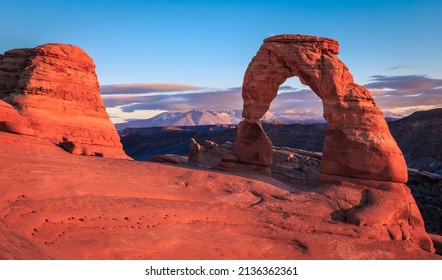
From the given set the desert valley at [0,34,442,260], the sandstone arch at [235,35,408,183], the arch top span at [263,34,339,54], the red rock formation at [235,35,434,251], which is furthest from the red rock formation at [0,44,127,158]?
the arch top span at [263,34,339,54]

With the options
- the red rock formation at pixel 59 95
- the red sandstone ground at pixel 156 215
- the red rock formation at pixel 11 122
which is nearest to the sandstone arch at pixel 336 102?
the red sandstone ground at pixel 156 215

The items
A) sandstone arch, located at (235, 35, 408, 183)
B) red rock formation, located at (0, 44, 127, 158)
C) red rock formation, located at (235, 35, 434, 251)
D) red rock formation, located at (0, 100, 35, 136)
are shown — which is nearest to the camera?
red rock formation, located at (235, 35, 434, 251)

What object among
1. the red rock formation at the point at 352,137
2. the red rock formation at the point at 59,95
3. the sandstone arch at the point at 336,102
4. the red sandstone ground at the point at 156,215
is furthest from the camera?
the red rock formation at the point at 59,95

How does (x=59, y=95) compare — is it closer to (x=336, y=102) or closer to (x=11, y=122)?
(x=11, y=122)

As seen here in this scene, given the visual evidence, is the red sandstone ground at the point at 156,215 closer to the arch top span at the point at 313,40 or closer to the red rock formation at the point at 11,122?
the red rock formation at the point at 11,122

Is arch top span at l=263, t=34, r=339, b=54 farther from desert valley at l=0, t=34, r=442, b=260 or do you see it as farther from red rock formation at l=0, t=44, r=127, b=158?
red rock formation at l=0, t=44, r=127, b=158

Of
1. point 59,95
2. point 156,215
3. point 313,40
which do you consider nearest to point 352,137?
point 313,40
